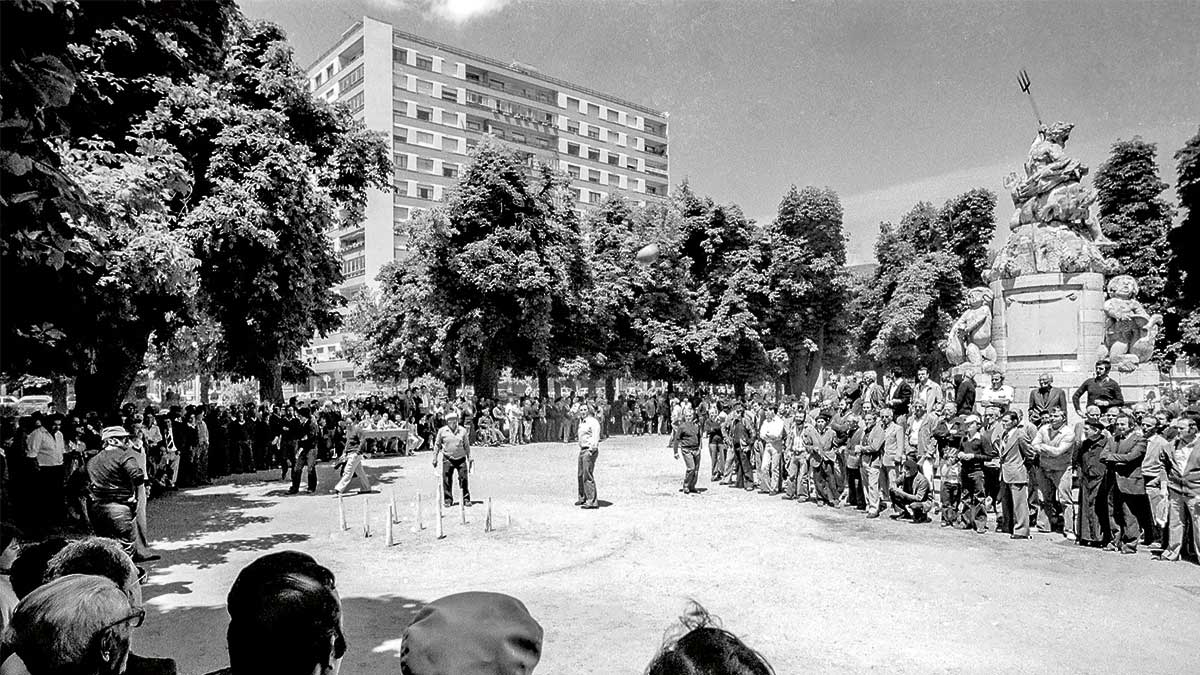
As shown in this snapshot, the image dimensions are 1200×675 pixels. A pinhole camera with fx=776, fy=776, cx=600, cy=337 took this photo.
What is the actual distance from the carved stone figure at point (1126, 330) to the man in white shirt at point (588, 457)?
11608 millimetres

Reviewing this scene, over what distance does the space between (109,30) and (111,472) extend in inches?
274

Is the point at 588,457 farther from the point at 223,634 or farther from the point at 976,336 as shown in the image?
the point at 976,336

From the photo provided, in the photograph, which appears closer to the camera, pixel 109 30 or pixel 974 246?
pixel 109 30

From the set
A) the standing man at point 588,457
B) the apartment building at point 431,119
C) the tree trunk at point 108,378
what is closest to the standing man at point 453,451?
the standing man at point 588,457

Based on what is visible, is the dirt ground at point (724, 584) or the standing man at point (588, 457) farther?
the standing man at point (588, 457)

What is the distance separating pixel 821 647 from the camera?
6652 mm

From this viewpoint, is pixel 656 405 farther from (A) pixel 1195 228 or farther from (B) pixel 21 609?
(B) pixel 21 609

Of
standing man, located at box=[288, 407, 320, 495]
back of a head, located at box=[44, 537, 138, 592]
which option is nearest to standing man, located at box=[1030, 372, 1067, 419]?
standing man, located at box=[288, 407, 320, 495]

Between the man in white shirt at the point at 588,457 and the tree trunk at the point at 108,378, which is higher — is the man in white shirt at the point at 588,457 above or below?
below

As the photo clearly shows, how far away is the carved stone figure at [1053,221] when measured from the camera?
58.0 ft

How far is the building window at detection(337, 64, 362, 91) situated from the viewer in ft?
215

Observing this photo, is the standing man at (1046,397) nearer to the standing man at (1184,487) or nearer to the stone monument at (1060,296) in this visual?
the stone monument at (1060,296)

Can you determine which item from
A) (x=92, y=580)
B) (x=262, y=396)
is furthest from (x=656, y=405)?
(x=92, y=580)

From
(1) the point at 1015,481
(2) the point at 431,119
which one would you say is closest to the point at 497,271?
(1) the point at 1015,481
